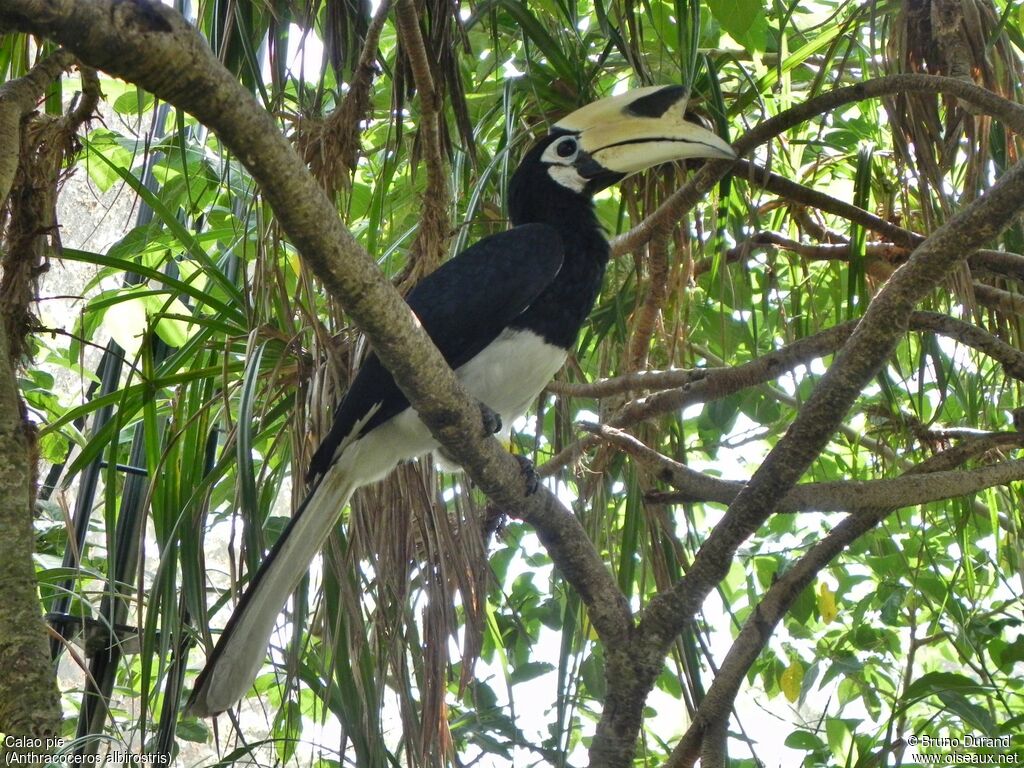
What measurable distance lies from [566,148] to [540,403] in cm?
66

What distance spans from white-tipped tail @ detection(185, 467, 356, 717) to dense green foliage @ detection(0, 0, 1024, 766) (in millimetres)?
61

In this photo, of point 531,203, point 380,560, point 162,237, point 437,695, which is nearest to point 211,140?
point 162,237

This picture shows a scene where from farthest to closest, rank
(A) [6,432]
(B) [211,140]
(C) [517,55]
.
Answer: (B) [211,140], (C) [517,55], (A) [6,432]

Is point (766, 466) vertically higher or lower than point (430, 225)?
lower

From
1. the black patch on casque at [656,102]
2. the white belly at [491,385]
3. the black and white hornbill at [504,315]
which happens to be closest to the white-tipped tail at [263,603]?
the black and white hornbill at [504,315]

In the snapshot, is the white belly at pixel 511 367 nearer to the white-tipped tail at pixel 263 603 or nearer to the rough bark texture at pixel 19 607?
the white-tipped tail at pixel 263 603

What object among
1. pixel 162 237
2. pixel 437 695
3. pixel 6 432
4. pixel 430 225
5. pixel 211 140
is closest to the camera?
pixel 6 432

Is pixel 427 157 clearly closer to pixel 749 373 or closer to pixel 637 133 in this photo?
pixel 637 133

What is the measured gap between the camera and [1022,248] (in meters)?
2.90

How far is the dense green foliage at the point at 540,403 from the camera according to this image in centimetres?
216

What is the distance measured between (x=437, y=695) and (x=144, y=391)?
2.87 feet

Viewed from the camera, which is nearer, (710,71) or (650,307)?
(710,71)

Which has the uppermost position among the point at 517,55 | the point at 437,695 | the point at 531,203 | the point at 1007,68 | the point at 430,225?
the point at 517,55

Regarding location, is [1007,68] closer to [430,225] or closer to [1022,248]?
[1022,248]
